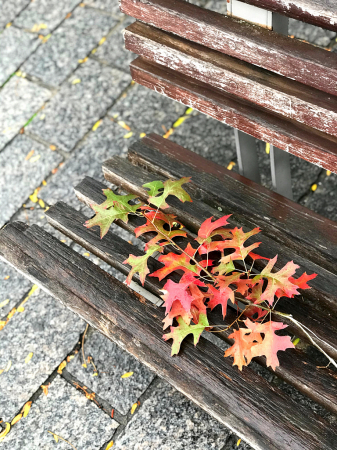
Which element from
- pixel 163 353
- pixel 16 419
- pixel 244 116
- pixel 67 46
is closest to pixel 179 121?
pixel 67 46

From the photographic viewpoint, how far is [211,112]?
186cm

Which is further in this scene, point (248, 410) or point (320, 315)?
point (320, 315)

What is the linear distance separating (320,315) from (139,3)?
126 centimetres

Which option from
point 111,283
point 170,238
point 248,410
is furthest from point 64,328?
point 248,410

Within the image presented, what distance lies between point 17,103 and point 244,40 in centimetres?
194

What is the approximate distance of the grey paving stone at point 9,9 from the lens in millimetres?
3514

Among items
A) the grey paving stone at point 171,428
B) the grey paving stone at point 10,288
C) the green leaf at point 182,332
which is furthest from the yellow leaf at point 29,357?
the green leaf at point 182,332

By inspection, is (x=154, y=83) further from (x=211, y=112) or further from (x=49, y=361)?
(x=49, y=361)

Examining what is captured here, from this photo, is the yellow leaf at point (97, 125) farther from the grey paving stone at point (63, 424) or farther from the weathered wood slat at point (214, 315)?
the grey paving stone at point (63, 424)

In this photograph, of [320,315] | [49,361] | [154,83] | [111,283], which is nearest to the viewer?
[320,315]

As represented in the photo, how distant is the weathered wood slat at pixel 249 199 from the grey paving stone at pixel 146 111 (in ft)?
2.52

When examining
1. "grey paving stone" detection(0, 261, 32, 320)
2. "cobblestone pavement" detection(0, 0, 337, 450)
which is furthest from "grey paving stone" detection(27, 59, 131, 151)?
"grey paving stone" detection(0, 261, 32, 320)

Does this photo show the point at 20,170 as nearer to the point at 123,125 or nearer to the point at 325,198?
the point at 123,125

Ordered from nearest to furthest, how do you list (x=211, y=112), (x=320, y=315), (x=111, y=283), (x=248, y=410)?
(x=248, y=410) → (x=320, y=315) → (x=111, y=283) → (x=211, y=112)
